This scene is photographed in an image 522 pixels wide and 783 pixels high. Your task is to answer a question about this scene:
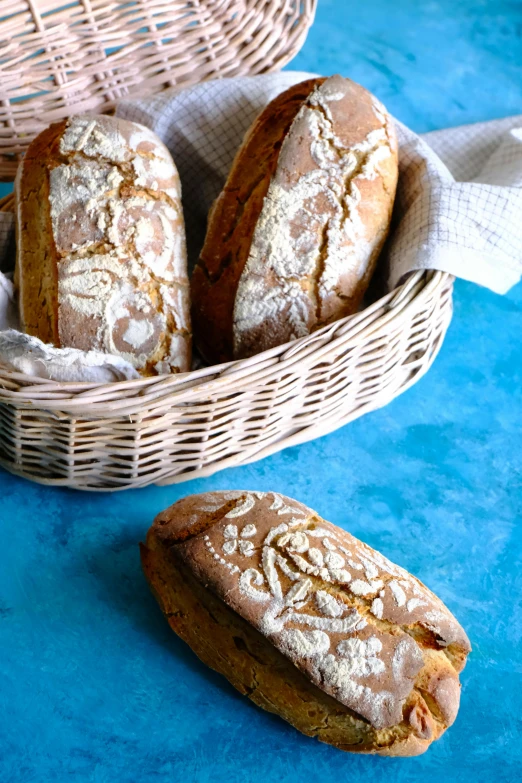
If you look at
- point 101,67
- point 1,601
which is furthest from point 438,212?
point 1,601

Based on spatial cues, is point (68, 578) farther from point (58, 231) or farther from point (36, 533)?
point (58, 231)

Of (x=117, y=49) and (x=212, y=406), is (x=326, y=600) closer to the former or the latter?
(x=212, y=406)

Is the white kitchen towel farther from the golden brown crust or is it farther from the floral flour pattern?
the floral flour pattern

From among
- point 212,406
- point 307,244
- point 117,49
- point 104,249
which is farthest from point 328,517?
point 117,49

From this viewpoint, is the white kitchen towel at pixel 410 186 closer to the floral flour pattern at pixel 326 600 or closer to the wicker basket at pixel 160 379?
the wicker basket at pixel 160 379

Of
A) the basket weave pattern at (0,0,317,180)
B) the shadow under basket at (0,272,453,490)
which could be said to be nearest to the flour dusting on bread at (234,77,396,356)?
the shadow under basket at (0,272,453,490)

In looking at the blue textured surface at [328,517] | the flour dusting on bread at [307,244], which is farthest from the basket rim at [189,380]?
the blue textured surface at [328,517]
